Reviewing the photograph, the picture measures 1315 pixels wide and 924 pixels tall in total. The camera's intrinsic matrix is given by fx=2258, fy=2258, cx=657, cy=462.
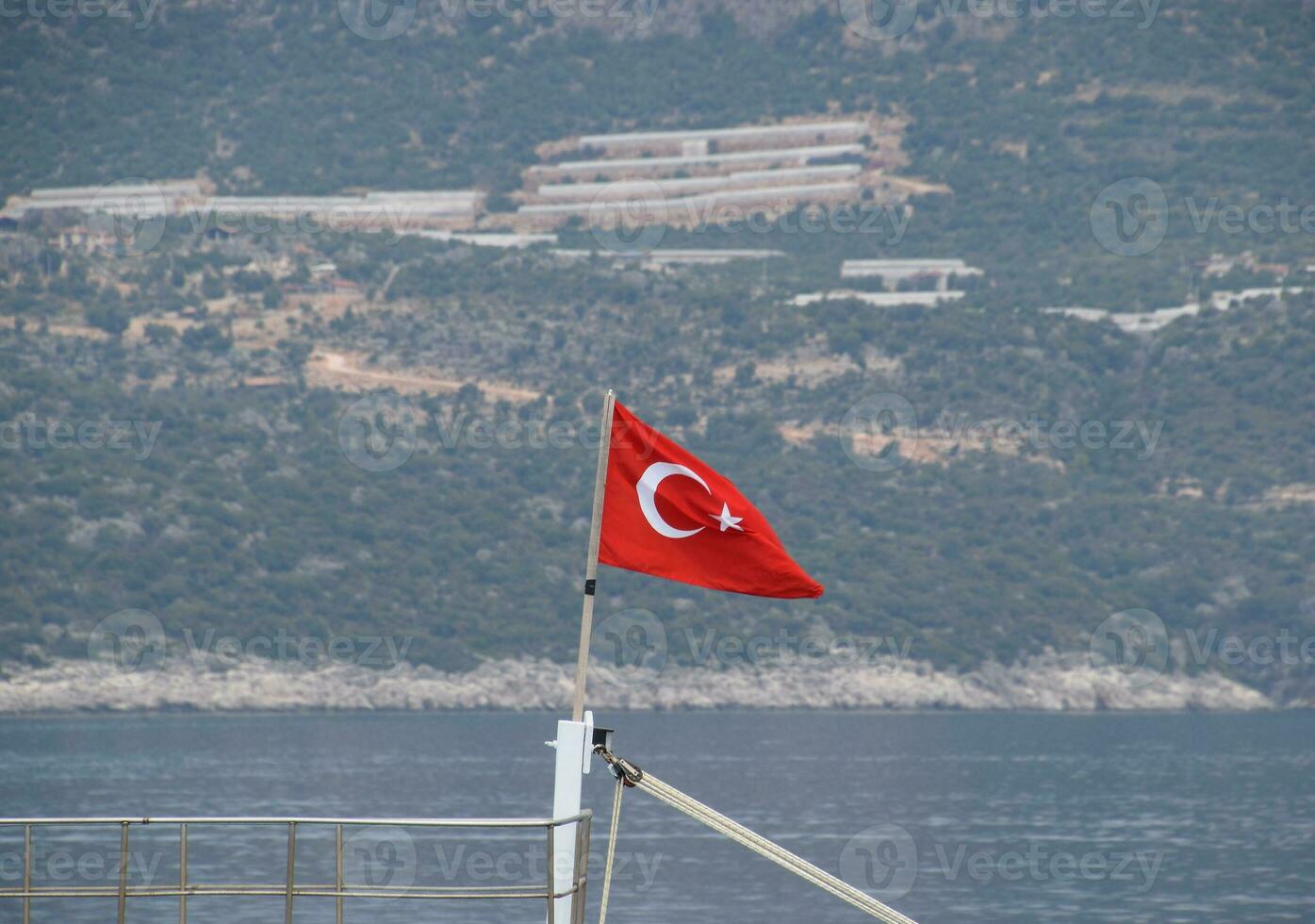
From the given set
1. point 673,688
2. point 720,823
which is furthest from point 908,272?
point 720,823

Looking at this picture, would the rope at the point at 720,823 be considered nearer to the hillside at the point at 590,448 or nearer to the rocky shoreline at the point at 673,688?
the rocky shoreline at the point at 673,688

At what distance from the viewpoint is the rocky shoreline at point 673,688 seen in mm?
134375

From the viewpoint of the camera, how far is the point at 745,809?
82.4m

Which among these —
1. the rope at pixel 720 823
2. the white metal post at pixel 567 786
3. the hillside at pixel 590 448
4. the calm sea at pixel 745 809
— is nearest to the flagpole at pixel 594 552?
the white metal post at pixel 567 786

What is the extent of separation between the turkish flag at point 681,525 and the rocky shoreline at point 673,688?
11633 centimetres

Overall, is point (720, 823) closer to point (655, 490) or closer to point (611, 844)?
point (611, 844)

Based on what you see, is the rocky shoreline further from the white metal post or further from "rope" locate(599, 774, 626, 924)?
the white metal post

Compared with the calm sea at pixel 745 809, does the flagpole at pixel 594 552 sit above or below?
above

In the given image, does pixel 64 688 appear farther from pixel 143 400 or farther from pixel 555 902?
pixel 555 902

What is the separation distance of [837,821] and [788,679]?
60.6m

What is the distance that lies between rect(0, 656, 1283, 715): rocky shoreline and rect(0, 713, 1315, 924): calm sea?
211 centimetres

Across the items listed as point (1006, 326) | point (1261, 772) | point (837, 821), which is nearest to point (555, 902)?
point (837, 821)

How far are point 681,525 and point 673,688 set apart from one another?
125464mm

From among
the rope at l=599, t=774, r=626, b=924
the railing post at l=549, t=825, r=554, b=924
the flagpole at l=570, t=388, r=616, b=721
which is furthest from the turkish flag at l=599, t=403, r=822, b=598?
the railing post at l=549, t=825, r=554, b=924
